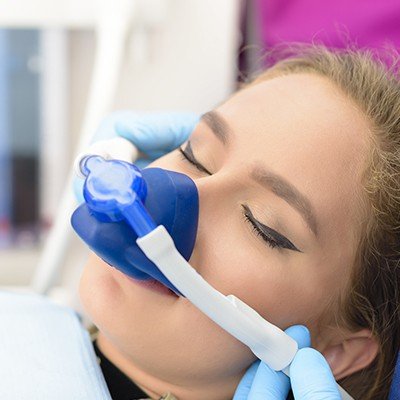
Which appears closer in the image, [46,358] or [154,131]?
[46,358]

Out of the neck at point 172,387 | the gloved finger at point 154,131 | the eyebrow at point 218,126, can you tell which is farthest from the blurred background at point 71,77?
the neck at point 172,387

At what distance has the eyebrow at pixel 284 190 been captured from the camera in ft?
3.30

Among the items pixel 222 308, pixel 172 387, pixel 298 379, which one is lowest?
pixel 172 387

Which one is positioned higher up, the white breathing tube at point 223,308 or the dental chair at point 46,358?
the white breathing tube at point 223,308

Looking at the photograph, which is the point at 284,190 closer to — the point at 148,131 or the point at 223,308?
the point at 223,308

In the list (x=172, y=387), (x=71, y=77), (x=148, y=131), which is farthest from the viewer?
(x=71, y=77)

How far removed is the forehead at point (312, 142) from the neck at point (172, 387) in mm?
280

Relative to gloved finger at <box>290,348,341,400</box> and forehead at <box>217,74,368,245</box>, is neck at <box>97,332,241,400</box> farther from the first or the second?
forehead at <box>217,74,368,245</box>

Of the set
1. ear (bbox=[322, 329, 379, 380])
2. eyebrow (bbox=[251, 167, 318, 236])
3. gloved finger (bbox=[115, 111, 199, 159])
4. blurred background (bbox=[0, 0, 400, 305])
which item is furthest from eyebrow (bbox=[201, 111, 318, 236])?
blurred background (bbox=[0, 0, 400, 305])

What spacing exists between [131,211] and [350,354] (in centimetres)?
48

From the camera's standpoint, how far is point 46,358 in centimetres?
109

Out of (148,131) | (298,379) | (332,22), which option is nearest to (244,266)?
(298,379)

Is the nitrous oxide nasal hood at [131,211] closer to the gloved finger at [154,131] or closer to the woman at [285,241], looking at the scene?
the woman at [285,241]

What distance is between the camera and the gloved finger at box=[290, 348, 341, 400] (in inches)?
37.6
